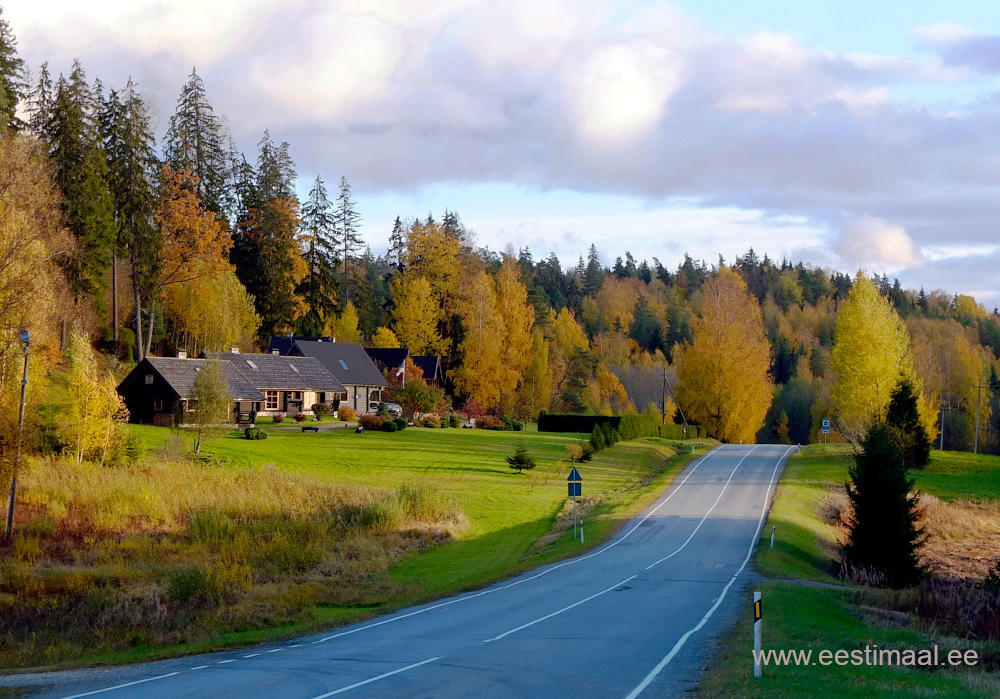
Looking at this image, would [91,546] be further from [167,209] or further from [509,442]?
[167,209]

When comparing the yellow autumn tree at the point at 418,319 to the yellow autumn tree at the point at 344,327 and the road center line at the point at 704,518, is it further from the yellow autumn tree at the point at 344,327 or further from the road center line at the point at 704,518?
the road center line at the point at 704,518

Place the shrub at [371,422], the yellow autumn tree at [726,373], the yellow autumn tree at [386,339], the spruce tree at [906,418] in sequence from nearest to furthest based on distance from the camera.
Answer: the spruce tree at [906,418], the shrub at [371,422], the yellow autumn tree at [726,373], the yellow autumn tree at [386,339]

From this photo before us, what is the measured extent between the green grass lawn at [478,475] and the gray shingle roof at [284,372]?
812 centimetres

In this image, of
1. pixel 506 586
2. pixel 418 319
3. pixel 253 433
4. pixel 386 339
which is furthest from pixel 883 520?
pixel 418 319

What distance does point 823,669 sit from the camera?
12.2 metres

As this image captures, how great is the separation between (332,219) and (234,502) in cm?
6829

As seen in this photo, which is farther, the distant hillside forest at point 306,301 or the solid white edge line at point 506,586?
the distant hillside forest at point 306,301

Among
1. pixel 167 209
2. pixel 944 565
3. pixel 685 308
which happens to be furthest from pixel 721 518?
pixel 685 308

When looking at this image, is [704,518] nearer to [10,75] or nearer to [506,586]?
[506,586]

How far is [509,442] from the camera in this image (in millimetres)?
62625

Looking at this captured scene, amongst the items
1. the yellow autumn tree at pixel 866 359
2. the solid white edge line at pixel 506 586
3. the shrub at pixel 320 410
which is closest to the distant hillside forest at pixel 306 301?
the yellow autumn tree at pixel 866 359

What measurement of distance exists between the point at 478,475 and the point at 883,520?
80.9 feet

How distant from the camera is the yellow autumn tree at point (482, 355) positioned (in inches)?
3061

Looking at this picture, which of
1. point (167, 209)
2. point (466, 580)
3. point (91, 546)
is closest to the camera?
point (466, 580)
